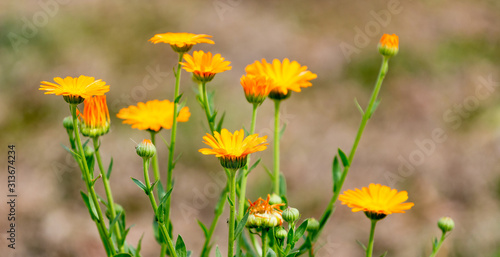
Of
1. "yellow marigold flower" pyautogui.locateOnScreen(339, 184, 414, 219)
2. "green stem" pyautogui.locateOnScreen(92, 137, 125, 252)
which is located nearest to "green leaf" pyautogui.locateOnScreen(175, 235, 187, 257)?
"green stem" pyautogui.locateOnScreen(92, 137, 125, 252)

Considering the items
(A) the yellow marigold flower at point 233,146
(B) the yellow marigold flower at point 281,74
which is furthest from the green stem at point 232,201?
(B) the yellow marigold flower at point 281,74

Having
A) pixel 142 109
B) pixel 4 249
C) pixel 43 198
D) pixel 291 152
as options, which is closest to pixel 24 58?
pixel 43 198

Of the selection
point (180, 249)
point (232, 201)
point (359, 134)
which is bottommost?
point (180, 249)

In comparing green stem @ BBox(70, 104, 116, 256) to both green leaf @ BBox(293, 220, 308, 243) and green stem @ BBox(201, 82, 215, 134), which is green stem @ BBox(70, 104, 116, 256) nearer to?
green stem @ BBox(201, 82, 215, 134)

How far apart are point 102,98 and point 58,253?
1258mm

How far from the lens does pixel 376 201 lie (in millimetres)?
1106

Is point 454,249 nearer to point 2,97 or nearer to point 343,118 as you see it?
point 343,118

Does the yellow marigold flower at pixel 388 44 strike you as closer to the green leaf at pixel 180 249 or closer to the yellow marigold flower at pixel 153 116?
the yellow marigold flower at pixel 153 116

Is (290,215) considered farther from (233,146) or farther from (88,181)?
(88,181)

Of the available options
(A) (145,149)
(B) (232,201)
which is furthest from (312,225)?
(A) (145,149)

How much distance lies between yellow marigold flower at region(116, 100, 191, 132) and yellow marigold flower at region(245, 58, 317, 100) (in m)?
0.20

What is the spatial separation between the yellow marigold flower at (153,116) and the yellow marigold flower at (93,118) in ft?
0.32

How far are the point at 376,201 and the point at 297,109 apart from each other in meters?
1.78

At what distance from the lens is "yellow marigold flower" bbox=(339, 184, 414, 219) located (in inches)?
41.8
